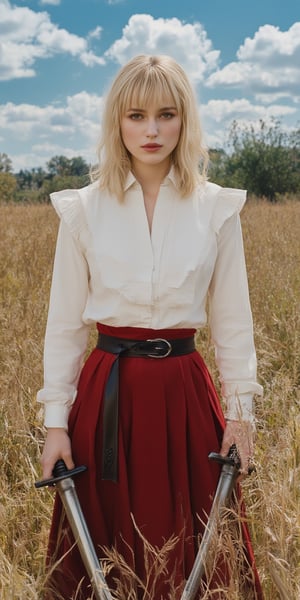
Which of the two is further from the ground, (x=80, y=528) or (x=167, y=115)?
(x=167, y=115)

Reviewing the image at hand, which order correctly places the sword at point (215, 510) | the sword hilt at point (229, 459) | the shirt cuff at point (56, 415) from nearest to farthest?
the sword at point (215, 510)
the sword hilt at point (229, 459)
the shirt cuff at point (56, 415)

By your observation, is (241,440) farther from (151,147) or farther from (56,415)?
(151,147)

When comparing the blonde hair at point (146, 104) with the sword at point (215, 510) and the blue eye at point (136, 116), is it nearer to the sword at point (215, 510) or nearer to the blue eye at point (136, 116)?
the blue eye at point (136, 116)

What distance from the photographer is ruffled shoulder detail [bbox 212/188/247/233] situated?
64.1 inches

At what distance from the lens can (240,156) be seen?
66.5 feet

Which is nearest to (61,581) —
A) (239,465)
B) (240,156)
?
(239,465)

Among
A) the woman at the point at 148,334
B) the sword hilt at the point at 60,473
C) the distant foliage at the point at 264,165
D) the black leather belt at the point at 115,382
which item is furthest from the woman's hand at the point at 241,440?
the distant foliage at the point at 264,165

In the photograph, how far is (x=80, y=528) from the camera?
59.7 inches

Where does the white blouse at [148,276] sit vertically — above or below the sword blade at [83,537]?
above

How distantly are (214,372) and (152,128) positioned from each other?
1.65 metres

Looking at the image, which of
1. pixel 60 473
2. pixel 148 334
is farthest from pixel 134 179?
pixel 60 473

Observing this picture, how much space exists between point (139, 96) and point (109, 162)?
0.63 ft

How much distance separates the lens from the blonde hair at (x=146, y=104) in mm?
1561

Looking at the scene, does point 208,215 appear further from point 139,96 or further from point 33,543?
point 33,543
